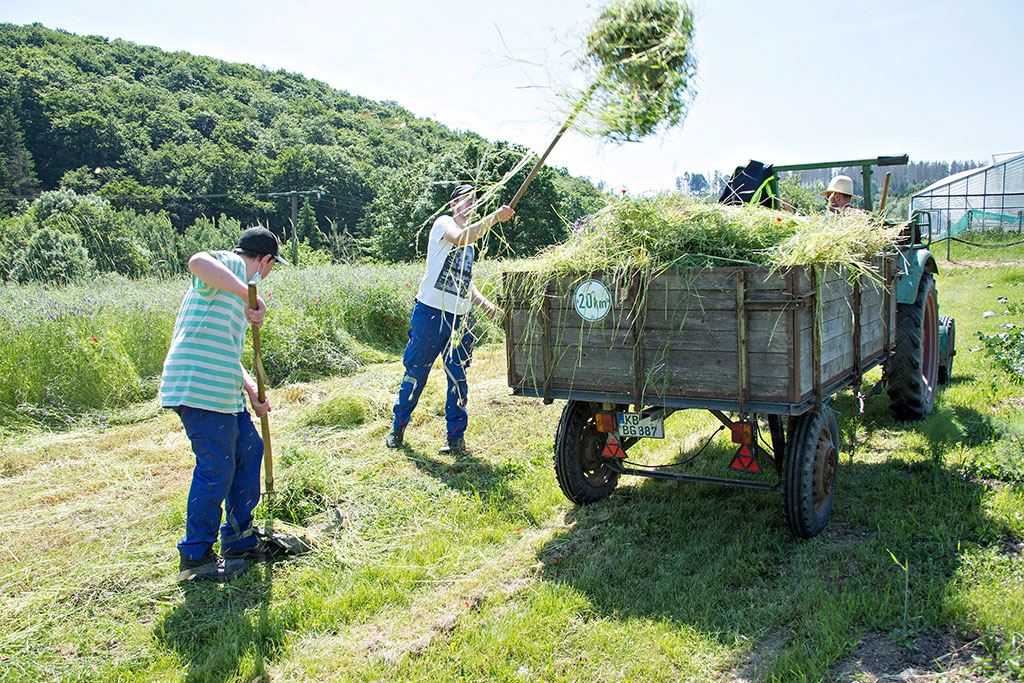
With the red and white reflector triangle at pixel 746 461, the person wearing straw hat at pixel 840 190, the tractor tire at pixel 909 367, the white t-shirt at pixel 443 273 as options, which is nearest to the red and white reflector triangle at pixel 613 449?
the red and white reflector triangle at pixel 746 461

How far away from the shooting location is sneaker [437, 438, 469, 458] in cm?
559

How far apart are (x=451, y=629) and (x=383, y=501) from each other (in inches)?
63.0

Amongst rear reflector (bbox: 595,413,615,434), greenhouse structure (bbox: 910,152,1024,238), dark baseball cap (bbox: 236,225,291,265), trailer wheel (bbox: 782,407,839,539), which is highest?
greenhouse structure (bbox: 910,152,1024,238)

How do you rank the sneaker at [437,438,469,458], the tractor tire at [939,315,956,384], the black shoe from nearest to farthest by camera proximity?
the black shoe, the sneaker at [437,438,469,458], the tractor tire at [939,315,956,384]

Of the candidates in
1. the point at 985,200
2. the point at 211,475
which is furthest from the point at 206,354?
the point at 985,200

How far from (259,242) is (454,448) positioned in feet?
8.51

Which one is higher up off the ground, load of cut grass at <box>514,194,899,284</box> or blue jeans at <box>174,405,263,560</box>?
load of cut grass at <box>514,194,899,284</box>

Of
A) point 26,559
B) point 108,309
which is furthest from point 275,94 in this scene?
point 26,559

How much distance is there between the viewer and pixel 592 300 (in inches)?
142

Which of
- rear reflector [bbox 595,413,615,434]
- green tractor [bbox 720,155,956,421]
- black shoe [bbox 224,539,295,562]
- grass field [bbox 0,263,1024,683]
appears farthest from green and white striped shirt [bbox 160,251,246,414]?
green tractor [bbox 720,155,956,421]

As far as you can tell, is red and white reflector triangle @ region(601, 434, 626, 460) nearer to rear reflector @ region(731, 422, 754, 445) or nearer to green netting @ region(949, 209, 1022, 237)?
rear reflector @ region(731, 422, 754, 445)

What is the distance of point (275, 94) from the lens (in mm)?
80188

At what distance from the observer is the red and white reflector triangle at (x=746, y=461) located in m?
3.63

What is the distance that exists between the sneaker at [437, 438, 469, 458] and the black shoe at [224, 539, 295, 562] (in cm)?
191
